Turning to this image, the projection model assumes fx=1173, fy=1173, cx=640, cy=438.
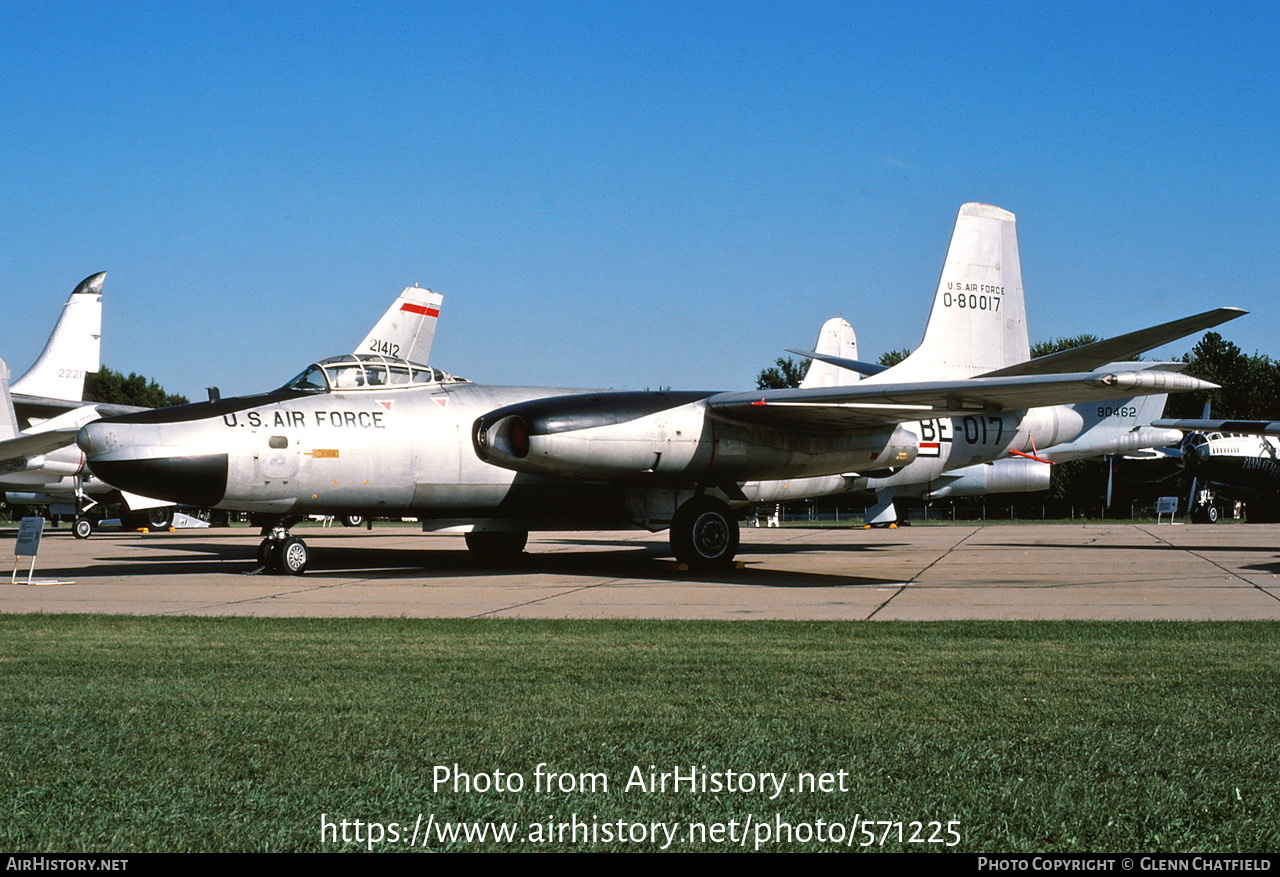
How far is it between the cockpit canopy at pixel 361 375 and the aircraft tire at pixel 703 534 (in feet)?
13.7

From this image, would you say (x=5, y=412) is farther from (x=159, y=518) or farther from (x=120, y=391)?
(x=120, y=391)

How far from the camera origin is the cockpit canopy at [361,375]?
16.5m

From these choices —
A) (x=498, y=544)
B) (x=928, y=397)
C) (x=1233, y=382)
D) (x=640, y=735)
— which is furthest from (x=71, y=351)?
(x=1233, y=382)

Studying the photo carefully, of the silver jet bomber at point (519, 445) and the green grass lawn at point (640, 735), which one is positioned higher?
the silver jet bomber at point (519, 445)

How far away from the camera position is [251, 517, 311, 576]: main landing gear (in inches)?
658

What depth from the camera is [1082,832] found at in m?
3.82

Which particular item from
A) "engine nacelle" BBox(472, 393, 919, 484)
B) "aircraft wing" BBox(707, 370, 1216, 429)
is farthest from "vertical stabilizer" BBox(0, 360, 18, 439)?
"aircraft wing" BBox(707, 370, 1216, 429)

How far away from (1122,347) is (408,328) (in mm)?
16038

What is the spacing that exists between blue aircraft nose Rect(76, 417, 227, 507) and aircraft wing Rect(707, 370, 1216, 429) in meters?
6.78

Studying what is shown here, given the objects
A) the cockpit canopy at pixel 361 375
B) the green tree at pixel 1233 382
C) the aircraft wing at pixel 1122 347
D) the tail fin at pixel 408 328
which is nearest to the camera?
the aircraft wing at pixel 1122 347

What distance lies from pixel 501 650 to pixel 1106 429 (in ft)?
65.4

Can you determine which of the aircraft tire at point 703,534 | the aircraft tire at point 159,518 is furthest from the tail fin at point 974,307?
the aircraft tire at point 159,518

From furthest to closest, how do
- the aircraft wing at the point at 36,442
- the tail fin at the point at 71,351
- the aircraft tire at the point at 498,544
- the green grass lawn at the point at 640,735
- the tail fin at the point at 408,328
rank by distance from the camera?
the tail fin at the point at 71,351
the tail fin at the point at 408,328
the aircraft wing at the point at 36,442
the aircraft tire at the point at 498,544
the green grass lawn at the point at 640,735

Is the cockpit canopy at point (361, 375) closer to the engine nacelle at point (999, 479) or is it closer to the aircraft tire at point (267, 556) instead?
the aircraft tire at point (267, 556)
